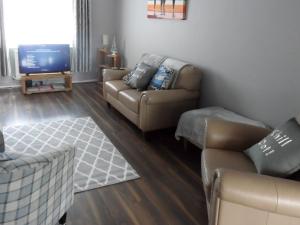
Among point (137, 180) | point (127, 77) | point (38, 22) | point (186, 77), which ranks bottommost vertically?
point (137, 180)

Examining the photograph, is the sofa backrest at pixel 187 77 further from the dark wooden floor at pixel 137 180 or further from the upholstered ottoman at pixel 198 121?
the dark wooden floor at pixel 137 180

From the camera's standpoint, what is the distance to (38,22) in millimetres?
5363

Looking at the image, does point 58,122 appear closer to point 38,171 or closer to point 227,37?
point 227,37

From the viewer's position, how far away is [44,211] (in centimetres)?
170

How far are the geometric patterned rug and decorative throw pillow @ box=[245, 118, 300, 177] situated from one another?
1180 mm

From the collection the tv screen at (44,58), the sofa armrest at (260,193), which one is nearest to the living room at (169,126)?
the sofa armrest at (260,193)

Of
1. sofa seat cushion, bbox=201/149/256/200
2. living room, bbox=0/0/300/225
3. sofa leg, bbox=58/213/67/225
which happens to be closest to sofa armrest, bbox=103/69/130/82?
living room, bbox=0/0/300/225

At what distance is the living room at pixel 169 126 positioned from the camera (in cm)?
159

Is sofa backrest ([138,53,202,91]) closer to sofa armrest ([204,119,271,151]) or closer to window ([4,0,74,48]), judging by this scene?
sofa armrest ([204,119,271,151])

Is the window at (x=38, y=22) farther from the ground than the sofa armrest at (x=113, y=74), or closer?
farther from the ground

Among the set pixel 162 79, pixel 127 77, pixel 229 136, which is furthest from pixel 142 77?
pixel 229 136

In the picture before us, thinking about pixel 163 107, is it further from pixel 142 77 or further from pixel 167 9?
pixel 167 9

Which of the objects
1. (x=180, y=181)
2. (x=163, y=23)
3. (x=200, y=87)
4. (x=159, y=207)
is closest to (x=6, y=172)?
(x=159, y=207)

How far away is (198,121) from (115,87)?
1521 millimetres
